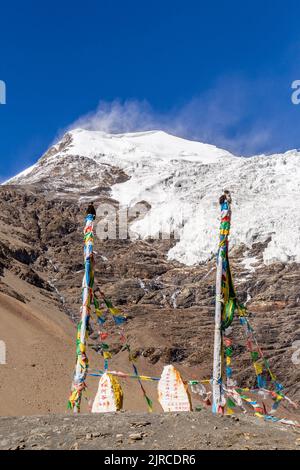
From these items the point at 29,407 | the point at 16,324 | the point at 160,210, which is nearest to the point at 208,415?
the point at 29,407

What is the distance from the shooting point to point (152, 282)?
226ft

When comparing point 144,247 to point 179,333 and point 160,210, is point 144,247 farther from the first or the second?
point 179,333

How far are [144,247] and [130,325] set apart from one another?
80.9 ft

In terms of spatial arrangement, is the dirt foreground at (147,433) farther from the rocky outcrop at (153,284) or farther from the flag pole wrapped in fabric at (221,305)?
the rocky outcrop at (153,284)

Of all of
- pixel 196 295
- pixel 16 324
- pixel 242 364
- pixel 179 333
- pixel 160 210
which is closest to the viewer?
pixel 16 324

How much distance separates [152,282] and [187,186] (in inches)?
1347

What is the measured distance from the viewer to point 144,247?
80062mm

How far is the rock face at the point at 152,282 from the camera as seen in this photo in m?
51.0

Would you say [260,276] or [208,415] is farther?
[260,276]

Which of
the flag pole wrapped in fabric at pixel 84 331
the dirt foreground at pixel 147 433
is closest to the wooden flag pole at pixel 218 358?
the dirt foreground at pixel 147 433

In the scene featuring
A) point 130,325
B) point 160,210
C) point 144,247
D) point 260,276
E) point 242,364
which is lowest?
point 242,364

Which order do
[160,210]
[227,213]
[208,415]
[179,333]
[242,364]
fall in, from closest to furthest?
[208,415], [227,213], [242,364], [179,333], [160,210]

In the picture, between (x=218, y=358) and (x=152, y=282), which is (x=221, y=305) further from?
(x=152, y=282)

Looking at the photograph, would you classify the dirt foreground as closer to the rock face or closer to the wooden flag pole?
the wooden flag pole
